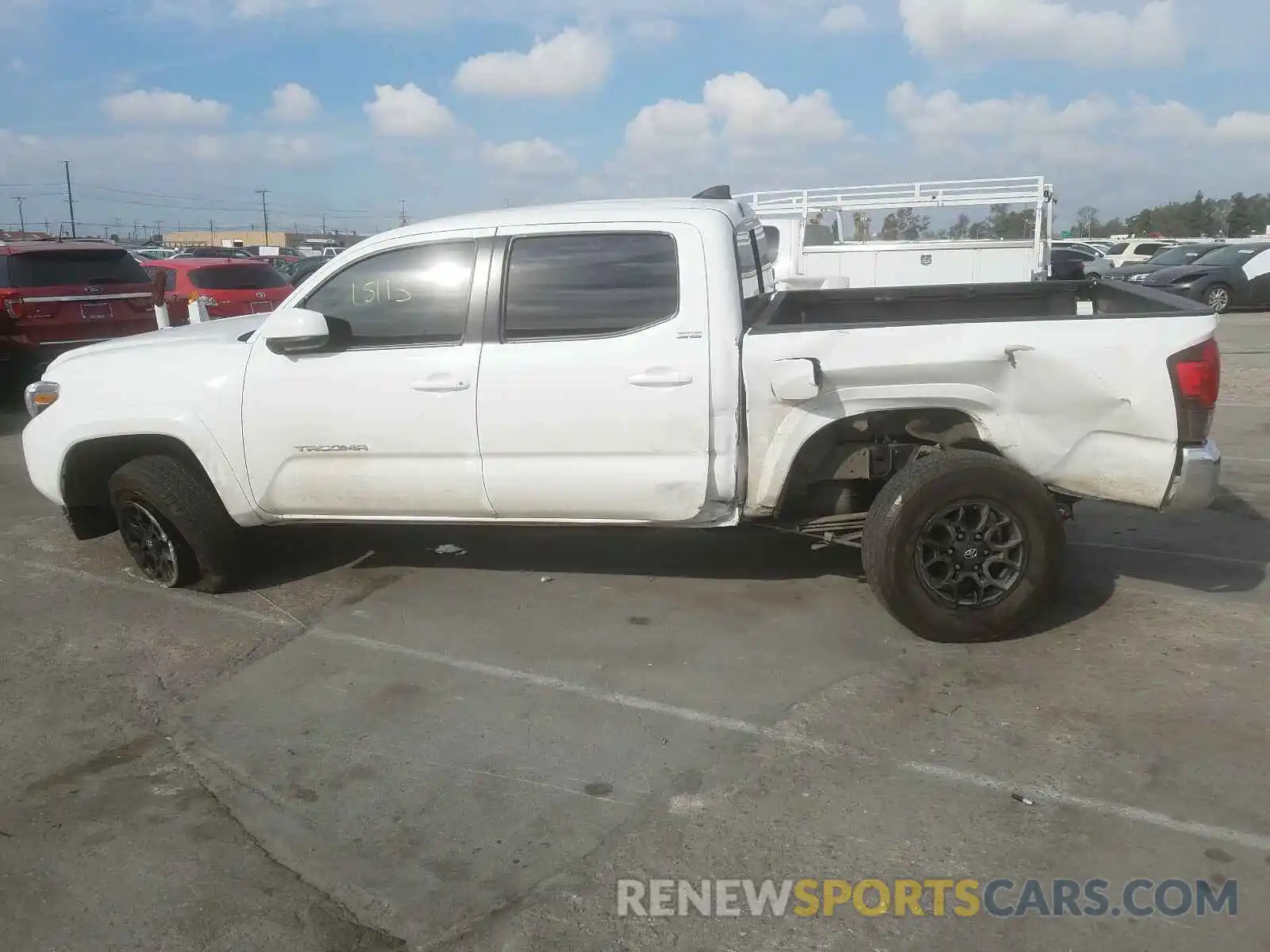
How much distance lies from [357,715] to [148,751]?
29.9 inches

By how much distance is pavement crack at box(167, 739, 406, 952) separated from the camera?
9.18 feet

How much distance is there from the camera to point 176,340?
5.34m

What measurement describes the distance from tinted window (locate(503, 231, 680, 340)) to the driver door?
0.19 meters

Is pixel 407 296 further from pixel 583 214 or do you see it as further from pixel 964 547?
pixel 964 547

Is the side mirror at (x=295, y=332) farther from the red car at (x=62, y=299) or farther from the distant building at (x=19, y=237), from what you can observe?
the distant building at (x=19, y=237)

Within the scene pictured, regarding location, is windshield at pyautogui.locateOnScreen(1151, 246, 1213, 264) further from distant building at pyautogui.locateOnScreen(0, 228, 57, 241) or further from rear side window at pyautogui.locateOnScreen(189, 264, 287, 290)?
distant building at pyautogui.locateOnScreen(0, 228, 57, 241)

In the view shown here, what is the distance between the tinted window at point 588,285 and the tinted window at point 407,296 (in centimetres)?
25

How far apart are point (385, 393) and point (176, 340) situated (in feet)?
4.39

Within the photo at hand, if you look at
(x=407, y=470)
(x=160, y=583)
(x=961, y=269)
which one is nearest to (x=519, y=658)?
(x=407, y=470)

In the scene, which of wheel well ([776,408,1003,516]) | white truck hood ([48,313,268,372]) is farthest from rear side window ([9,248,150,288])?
wheel well ([776,408,1003,516])

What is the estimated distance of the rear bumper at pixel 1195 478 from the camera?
13.6 feet

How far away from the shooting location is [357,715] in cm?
411

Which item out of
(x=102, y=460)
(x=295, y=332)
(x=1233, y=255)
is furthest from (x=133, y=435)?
→ (x=1233, y=255)

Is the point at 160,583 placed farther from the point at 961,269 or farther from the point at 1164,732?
the point at 961,269
